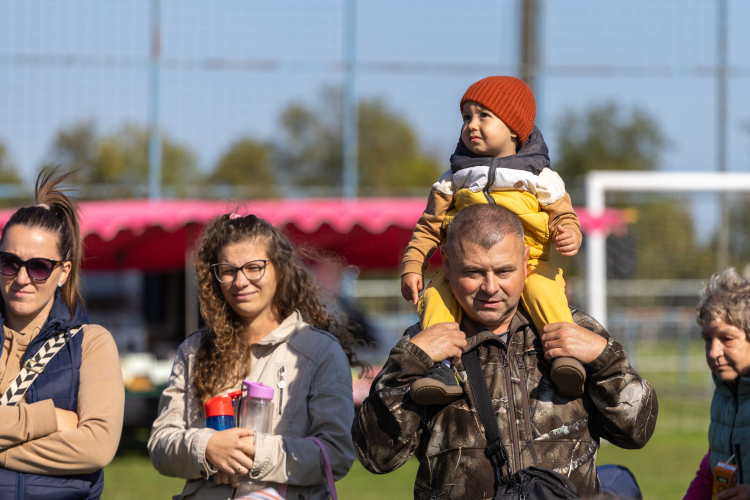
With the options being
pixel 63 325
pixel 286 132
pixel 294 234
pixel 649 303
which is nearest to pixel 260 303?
pixel 63 325

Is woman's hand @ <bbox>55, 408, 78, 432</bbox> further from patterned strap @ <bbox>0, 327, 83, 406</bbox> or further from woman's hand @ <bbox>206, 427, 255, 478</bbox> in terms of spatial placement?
woman's hand @ <bbox>206, 427, 255, 478</bbox>

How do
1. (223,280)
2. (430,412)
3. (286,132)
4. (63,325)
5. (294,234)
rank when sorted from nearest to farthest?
(430,412)
(63,325)
(223,280)
(294,234)
(286,132)

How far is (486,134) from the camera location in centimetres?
284

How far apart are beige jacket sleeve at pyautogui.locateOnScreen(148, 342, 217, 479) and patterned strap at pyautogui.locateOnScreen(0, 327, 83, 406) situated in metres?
0.44

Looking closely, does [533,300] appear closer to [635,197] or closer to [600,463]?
[600,463]

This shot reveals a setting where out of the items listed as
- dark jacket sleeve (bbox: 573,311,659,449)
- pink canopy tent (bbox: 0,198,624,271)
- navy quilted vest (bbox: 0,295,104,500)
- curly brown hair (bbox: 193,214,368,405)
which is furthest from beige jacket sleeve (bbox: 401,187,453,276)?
pink canopy tent (bbox: 0,198,624,271)

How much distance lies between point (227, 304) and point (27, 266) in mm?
739

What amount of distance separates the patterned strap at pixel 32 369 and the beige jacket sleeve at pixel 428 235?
1249 mm

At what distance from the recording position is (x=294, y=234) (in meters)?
8.95

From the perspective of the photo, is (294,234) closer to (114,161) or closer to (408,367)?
(408,367)

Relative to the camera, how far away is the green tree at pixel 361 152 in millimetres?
22938

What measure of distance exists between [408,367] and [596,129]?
28.3 meters

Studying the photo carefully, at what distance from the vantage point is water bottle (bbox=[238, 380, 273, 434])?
114 inches

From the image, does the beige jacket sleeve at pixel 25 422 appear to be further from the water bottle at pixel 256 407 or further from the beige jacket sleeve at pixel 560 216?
the beige jacket sleeve at pixel 560 216
